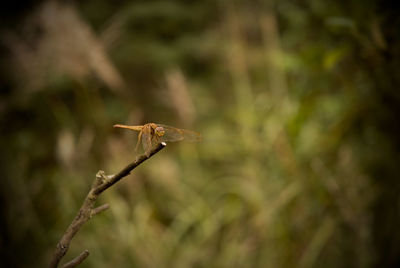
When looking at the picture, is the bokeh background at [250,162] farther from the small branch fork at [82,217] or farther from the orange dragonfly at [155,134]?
the small branch fork at [82,217]

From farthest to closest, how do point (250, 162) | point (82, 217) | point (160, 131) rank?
point (250, 162) < point (160, 131) < point (82, 217)

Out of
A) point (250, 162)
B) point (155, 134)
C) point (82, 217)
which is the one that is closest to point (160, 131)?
point (155, 134)

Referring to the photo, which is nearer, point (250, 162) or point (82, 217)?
point (82, 217)

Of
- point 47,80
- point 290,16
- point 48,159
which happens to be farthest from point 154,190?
point 290,16

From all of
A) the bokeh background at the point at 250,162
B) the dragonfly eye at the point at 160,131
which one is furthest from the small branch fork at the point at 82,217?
the bokeh background at the point at 250,162

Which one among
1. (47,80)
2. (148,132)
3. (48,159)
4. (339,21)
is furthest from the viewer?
(48,159)

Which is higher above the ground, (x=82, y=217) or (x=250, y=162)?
(x=82, y=217)

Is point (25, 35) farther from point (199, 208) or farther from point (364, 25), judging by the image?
point (364, 25)

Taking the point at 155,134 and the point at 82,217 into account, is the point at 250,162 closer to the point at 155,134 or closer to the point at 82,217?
the point at 155,134
